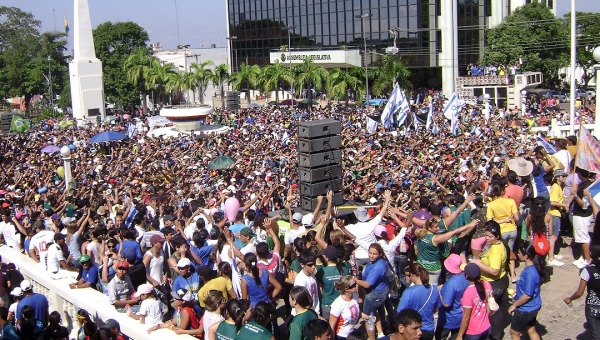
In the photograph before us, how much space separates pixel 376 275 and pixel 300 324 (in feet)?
4.82

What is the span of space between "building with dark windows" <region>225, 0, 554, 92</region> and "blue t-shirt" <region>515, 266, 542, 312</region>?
42838 mm

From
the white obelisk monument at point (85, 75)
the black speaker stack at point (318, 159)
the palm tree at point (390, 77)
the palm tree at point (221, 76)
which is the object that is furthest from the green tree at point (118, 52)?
the black speaker stack at point (318, 159)

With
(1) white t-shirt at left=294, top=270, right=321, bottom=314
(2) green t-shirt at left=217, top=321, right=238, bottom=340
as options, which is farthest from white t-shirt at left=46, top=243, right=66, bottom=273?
(2) green t-shirt at left=217, top=321, right=238, bottom=340

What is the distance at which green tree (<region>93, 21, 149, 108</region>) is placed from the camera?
2357 inches

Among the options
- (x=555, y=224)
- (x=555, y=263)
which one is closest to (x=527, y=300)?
(x=555, y=263)

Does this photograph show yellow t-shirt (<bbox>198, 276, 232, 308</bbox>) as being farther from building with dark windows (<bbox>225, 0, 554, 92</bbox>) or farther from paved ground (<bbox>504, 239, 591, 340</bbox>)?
building with dark windows (<bbox>225, 0, 554, 92</bbox>)

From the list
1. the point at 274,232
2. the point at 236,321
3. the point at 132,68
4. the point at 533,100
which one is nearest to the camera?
the point at 236,321

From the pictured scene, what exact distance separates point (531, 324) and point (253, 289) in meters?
2.87

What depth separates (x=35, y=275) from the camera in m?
8.52

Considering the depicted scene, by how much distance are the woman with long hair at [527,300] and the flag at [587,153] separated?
3.27m

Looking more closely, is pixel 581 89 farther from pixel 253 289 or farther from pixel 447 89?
pixel 253 289

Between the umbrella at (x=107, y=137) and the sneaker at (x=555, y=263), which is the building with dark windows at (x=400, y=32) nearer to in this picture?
the umbrella at (x=107, y=137)

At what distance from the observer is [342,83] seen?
155 feet

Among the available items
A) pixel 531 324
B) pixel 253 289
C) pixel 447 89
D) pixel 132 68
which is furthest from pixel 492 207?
pixel 132 68
